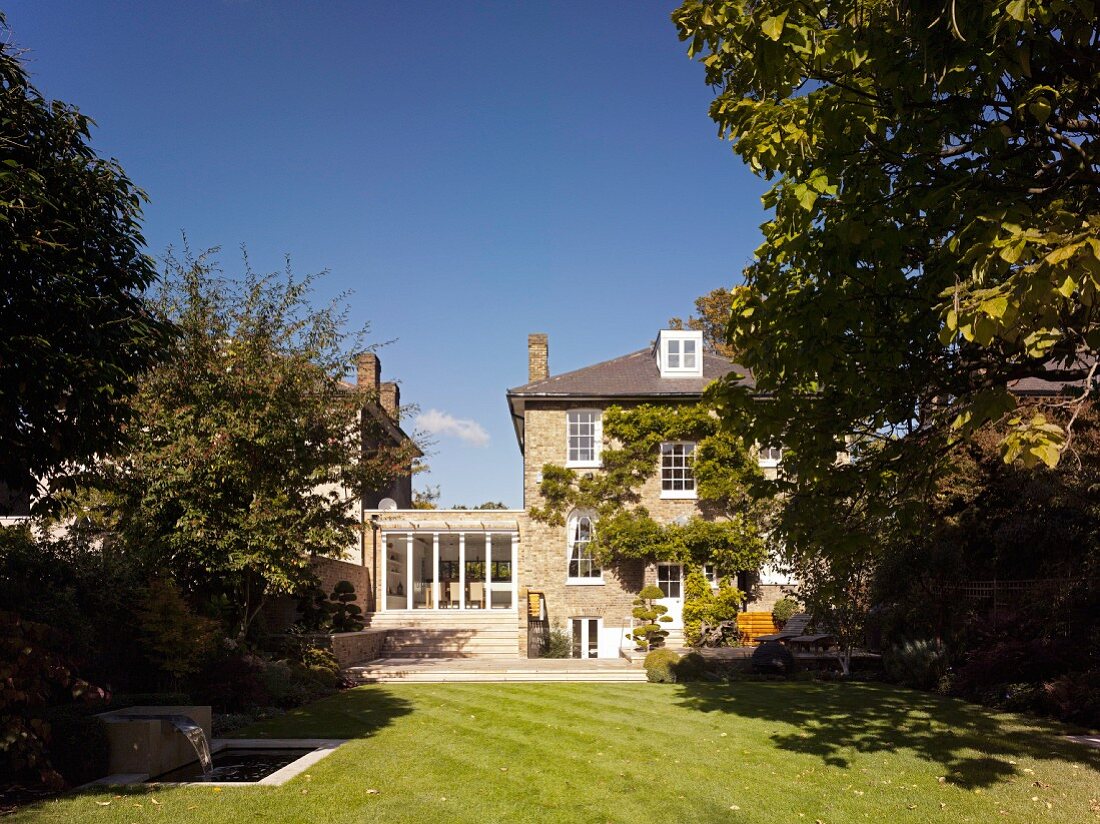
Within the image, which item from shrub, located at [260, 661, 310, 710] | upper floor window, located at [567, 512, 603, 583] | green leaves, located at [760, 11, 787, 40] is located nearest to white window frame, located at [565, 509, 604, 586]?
upper floor window, located at [567, 512, 603, 583]

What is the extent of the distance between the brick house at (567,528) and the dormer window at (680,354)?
0.04 meters

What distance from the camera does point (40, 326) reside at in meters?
8.89

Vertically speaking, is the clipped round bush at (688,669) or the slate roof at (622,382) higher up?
the slate roof at (622,382)

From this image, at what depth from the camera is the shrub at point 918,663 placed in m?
16.3

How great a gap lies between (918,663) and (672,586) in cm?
1136

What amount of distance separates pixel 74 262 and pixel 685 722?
10161mm

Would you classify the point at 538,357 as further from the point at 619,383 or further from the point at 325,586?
the point at 325,586

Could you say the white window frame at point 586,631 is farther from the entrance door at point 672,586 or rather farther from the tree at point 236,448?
the tree at point 236,448

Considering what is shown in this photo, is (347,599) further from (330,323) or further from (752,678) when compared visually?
(752,678)

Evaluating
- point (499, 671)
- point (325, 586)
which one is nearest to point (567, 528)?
point (325, 586)

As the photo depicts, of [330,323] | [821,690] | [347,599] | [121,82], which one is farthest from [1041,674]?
[347,599]

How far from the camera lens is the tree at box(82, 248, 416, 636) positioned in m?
14.9

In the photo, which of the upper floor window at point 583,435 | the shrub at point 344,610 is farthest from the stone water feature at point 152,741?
the upper floor window at point 583,435

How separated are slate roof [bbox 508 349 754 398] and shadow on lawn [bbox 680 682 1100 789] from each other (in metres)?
13.0
